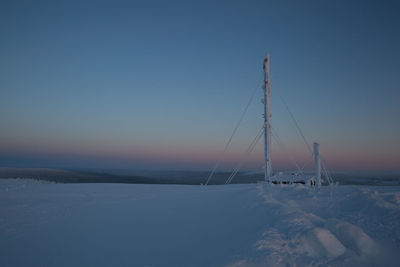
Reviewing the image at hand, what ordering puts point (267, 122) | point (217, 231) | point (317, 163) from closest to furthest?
point (217, 231)
point (317, 163)
point (267, 122)

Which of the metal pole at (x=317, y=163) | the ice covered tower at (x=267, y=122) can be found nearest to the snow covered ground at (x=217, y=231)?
the metal pole at (x=317, y=163)

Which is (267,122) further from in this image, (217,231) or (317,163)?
(217,231)

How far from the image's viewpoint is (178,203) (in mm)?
9781

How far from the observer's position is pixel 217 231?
6398mm

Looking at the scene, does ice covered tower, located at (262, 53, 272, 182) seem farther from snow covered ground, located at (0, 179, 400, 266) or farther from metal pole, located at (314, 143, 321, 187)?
snow covered ground, located at (0, 179, 400, 266)

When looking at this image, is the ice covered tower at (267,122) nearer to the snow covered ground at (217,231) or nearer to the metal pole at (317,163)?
the metal pole at (317,163)

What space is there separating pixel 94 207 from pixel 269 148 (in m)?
11.0

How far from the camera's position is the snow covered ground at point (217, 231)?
4562 millimetres

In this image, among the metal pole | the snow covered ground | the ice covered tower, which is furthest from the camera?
the ice covered tower

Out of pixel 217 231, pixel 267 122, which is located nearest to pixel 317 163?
pixel 267 122

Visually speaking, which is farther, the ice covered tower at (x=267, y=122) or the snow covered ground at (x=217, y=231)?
the ice covered tower at (x=267, y=122)

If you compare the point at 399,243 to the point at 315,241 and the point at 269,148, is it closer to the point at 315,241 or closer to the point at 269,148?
the point at 315,241

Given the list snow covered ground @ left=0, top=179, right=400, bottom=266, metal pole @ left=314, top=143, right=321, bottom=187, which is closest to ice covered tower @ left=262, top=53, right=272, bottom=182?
metal pole @ left=314, top=143, right=321, bottom=187

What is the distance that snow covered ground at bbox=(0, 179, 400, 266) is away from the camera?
180 inches
